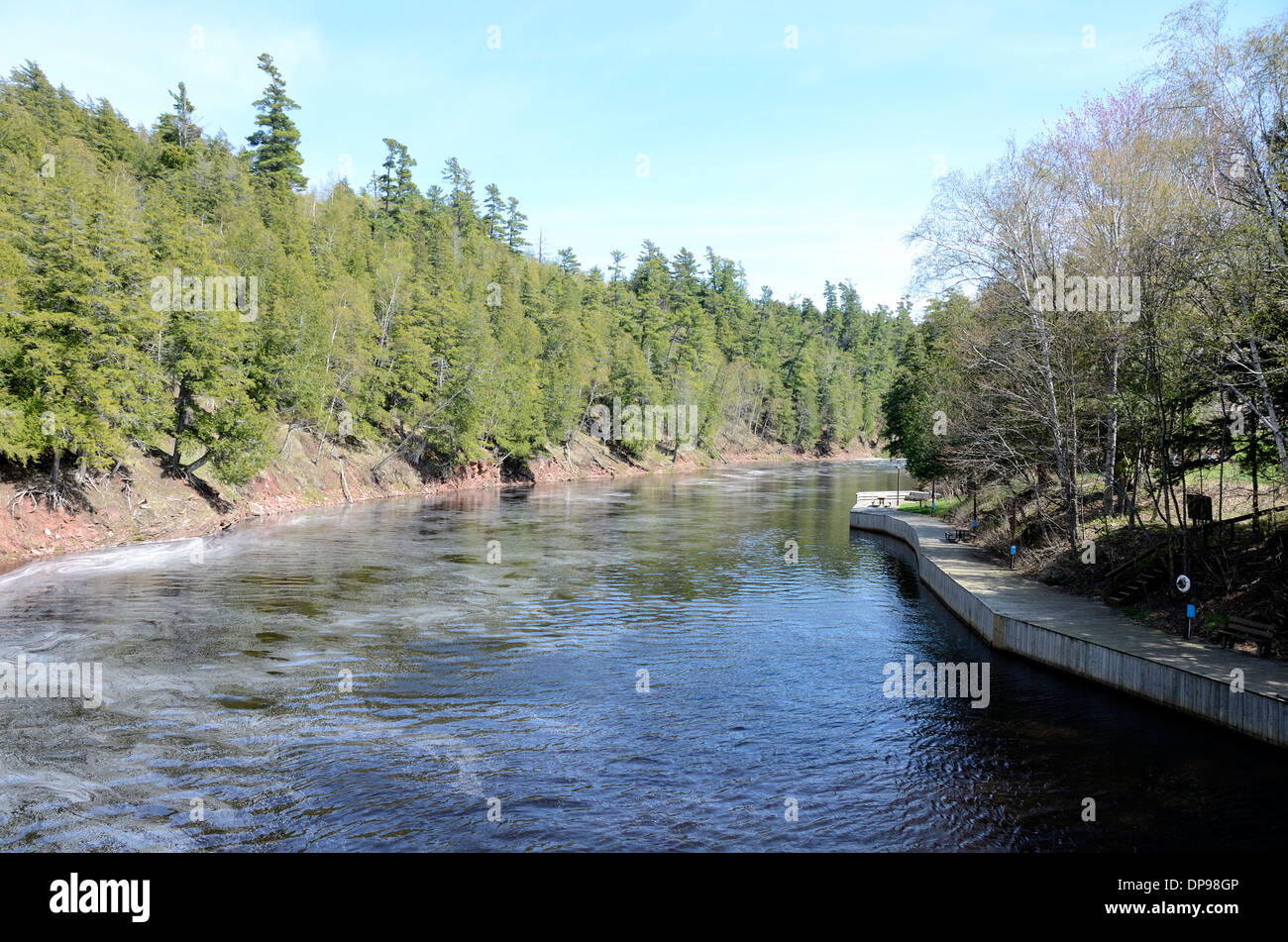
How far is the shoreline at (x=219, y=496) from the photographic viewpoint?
34344 millimetres

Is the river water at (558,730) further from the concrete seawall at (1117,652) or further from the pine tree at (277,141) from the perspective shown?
the pine tree at (277,141)

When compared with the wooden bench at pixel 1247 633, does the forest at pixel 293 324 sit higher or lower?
higher

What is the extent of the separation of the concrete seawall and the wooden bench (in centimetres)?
35

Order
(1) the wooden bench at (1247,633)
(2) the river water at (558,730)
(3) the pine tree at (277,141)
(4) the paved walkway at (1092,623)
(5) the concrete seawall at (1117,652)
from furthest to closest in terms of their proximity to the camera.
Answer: (3) the pine tree at (277,141) < (1) the wooden bench at (1247,633) < (4) the paved walkway at (1092,623) < (5) the concrete seawall at (1117,652) < (2) the river water at (558,730)

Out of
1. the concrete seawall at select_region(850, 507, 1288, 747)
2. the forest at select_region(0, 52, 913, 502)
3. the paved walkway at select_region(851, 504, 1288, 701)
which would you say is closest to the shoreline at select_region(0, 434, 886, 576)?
the forest at select_region(0, 52, 913, 502)

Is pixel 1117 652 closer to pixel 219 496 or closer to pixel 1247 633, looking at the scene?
pixel 1247 633

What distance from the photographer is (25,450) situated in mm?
32969

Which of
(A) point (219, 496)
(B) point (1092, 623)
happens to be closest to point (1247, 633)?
(B) point (1092, 623)

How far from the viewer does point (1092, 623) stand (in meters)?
21.2

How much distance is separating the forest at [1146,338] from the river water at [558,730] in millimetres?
6077

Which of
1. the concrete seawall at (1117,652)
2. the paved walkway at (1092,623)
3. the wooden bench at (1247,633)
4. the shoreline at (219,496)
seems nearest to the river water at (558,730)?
the concrete seawall at (1117,652)

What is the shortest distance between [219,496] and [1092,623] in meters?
44.5
